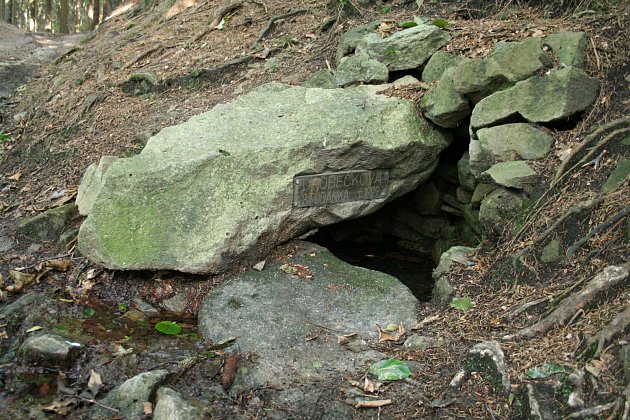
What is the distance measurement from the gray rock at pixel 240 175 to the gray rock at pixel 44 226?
39.6 inches

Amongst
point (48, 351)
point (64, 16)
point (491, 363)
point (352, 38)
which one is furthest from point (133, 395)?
point (64, 16)

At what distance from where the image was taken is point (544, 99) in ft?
16.5

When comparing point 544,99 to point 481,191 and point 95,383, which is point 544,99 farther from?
point 95,383

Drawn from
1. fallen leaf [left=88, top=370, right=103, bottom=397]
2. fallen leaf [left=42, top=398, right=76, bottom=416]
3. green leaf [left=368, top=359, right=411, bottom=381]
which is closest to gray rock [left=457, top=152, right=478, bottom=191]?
green leaf [left=368, top=359, right=411, bottom=381]

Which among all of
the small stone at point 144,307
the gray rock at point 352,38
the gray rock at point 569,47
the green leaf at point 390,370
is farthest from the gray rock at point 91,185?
the gray rock at point 569,47

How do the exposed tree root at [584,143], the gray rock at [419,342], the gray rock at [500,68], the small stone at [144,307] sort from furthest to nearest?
the gray rock at [500,68], the small stone at [144,307], the exposed tree root at [584,143], the gray rock at [419,342]

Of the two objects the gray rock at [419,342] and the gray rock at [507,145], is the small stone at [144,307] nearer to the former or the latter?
the gray rock at [419,342]

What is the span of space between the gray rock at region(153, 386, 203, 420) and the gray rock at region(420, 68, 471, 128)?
355 cm

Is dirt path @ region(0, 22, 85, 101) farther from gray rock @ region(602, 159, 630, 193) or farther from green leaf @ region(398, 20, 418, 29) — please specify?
gray rock @ region(602, 159, 630, 193)

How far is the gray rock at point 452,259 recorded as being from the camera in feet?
16.3

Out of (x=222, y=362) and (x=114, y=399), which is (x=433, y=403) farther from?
(x=114, y=399)

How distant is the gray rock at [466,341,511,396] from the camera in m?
3.51

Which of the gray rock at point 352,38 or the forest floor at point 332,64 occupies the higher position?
the gray rock at point 352,38

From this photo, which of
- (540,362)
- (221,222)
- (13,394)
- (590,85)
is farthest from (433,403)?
(590,85)
